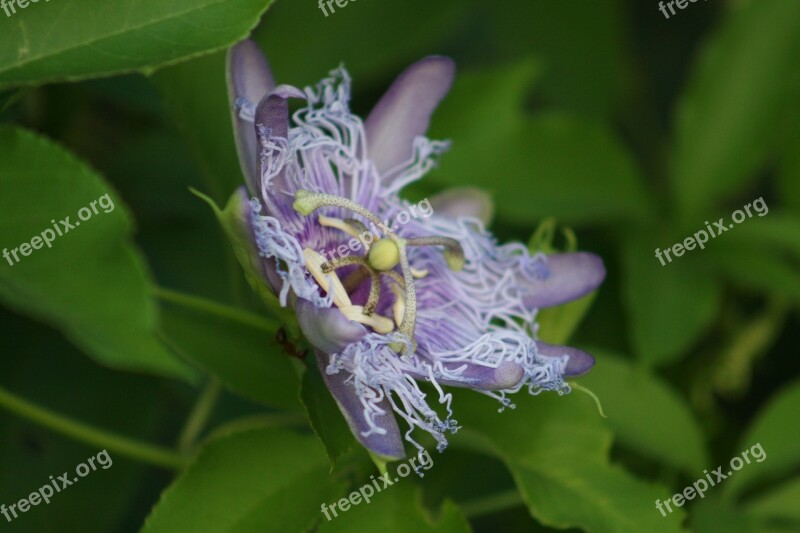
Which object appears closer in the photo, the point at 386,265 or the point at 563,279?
the point at 386,265

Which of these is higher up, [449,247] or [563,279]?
[449,247]

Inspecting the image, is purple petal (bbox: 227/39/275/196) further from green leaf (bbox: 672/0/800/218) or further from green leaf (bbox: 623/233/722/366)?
green leaf (bbox: 672/0/800/218)

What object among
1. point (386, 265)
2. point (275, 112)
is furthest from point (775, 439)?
point (275, 112)

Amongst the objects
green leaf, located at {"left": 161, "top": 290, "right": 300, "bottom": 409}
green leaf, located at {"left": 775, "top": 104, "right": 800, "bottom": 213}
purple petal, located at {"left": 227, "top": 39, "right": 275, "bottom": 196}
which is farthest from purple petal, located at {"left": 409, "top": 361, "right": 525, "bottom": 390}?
green leaf, located at {"left": 775, "top": 104, "right": 800, "bottom": 213}

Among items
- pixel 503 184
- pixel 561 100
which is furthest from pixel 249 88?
pixel 561 100

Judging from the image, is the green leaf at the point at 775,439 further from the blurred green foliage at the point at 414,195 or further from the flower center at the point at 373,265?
the flower center at the point at 373,265

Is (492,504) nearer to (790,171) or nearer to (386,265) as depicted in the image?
(386,265)

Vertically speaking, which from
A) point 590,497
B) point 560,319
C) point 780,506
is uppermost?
point 560,319
